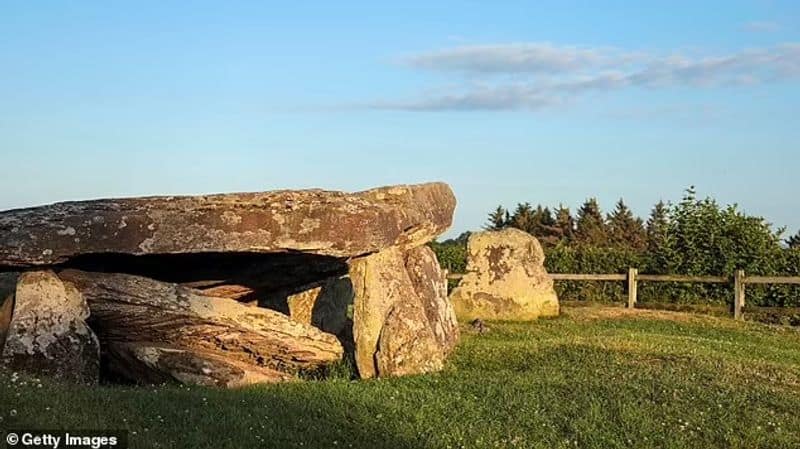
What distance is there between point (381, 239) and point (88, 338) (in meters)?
3.78

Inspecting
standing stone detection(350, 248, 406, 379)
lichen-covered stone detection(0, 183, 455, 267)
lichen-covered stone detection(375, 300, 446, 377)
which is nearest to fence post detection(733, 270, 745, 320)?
lichen-covered stone detection(375, 300, 446, 377)

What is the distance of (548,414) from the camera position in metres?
10.2

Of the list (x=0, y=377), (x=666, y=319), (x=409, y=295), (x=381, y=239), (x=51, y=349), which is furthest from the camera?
(x=666, y=319)

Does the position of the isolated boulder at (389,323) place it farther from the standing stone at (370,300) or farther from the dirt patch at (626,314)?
the dirt patch at (626,314)

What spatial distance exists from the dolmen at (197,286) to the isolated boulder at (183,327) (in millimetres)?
16

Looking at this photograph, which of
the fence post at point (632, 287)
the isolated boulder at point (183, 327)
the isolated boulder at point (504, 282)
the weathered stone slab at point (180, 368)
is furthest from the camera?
the fence post at point (632, 287)

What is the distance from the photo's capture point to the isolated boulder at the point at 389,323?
13.5m

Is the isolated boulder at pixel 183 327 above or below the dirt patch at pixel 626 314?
above

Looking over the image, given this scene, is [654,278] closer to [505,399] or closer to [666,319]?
[666,319]

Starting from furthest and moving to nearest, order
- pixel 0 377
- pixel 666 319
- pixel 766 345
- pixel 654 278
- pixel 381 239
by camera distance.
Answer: pixel 654 278, pixel 666 319, pixel 766 345, pixel 381 239, pixel 0 377

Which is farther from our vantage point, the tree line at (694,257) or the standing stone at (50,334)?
the tree line at (694,257)

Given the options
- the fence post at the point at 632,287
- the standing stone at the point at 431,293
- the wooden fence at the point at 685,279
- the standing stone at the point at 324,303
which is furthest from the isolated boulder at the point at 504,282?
the standing stone at the point at 431,293

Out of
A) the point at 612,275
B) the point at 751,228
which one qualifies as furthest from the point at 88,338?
the point at 751,228

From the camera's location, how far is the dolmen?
1238 cm
